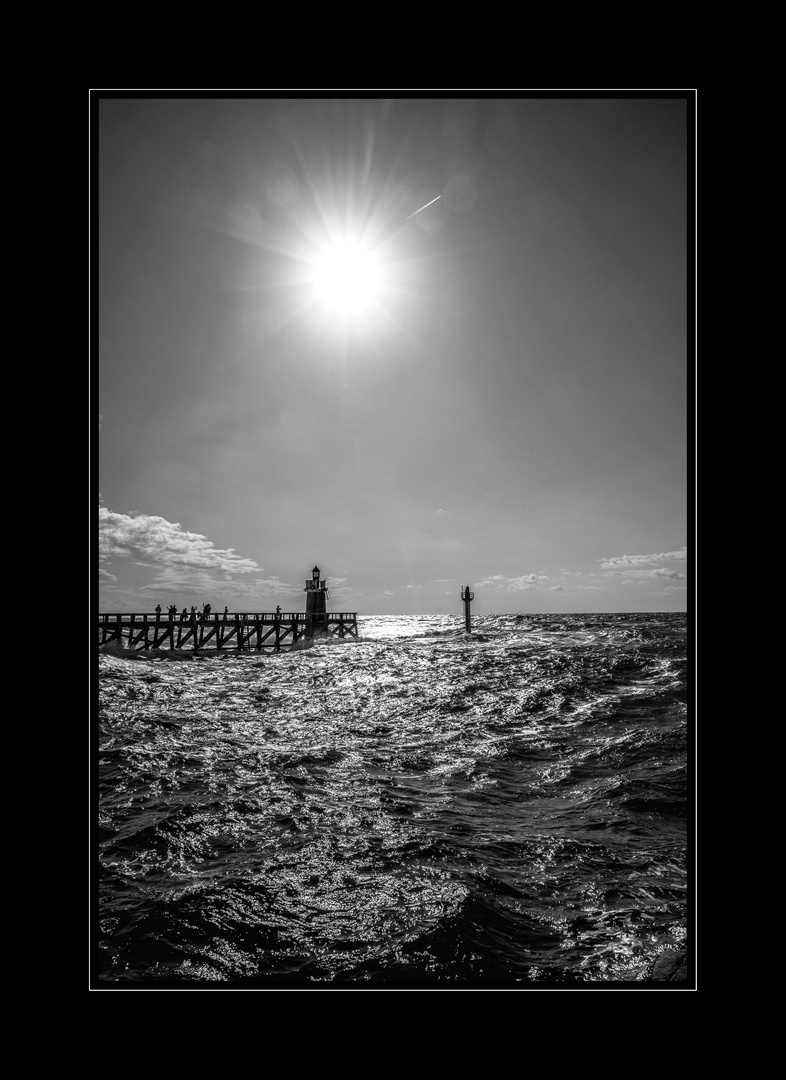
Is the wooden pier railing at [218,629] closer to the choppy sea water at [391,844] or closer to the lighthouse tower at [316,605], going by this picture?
the lighthouse tower at [316,605]

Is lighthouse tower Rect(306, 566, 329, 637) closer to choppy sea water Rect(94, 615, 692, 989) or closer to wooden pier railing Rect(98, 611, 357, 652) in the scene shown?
wooden pier railing Rect(98, 611, 357, 652)

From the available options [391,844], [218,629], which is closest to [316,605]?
[218,629]

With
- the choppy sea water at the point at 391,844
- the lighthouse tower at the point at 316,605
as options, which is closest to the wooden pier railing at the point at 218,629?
the lighthouse tower at the point at 316,605

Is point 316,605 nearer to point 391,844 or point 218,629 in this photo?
point 218,629

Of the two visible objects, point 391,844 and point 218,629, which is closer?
point 391,844

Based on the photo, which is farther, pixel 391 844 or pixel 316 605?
pixel 316 605

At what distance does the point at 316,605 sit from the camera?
44.6 metres

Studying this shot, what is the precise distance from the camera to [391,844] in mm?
7062

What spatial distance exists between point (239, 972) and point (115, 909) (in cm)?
199

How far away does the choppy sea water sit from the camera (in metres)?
4.59

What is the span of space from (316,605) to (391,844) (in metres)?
38.2
